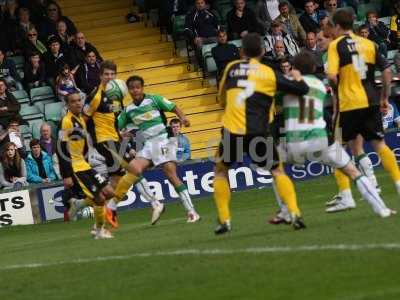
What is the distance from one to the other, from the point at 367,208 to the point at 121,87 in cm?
422

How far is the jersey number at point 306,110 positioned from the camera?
14133 mm

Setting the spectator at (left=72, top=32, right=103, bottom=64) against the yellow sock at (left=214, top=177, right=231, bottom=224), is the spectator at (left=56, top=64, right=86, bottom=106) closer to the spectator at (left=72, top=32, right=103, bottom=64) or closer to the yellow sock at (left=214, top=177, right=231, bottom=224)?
the spectator at (left=72, top=32, right=103, bottom=64)

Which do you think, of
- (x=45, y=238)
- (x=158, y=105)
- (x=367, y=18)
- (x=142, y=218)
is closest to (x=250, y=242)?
(x=158, y=105)

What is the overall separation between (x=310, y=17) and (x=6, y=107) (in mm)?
7286

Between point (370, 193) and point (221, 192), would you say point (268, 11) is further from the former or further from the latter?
point (370, 193)

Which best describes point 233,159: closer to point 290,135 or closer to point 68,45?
point 290,135

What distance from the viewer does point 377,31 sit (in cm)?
2841

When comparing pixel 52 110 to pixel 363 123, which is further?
pixel 52 110

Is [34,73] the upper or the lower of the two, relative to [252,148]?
lower

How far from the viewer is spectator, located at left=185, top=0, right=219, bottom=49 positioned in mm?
27781

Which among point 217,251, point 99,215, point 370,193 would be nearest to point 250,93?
point 370,193

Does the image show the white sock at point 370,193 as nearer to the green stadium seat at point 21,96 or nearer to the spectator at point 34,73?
the spectator at point 34,73

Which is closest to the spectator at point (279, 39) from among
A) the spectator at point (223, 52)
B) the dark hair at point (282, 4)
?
the dark hair at point (282, 4)

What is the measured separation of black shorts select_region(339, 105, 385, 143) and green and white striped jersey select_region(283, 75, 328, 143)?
4.69 ft
